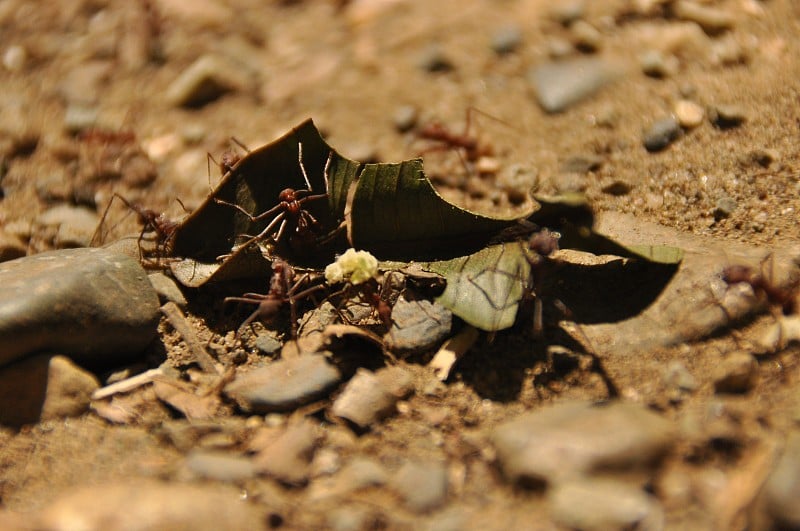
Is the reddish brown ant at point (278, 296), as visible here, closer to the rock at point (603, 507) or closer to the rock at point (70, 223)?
the rock at point (70, 223)

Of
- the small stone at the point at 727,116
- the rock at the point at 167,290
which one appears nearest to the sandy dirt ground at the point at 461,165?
the small stone at the point at 727,116

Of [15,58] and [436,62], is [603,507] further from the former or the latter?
[15,58]

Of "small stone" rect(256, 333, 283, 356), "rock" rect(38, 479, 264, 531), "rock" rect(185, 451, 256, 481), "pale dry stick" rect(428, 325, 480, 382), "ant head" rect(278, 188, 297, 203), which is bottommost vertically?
"small stone" rect(256, 333, 283, 356)

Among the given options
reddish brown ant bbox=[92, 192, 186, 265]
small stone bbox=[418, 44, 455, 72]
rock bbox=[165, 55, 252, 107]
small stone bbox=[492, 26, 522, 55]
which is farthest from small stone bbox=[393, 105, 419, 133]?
reddish brown ant bbox=[92, 192, 186, 265]

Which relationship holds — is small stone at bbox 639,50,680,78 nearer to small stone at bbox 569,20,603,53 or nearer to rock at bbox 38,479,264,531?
small stone at bbox 569,20,603,53

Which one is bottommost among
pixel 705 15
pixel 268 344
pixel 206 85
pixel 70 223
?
pixel 268 344

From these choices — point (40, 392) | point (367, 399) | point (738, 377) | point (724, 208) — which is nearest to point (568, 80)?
point (724, 208)
